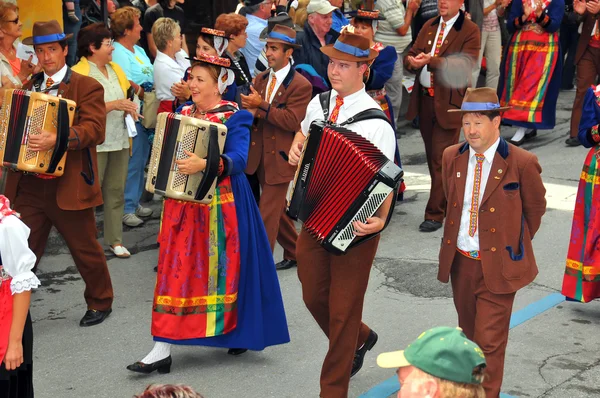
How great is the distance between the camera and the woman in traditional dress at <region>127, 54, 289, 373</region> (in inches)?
249

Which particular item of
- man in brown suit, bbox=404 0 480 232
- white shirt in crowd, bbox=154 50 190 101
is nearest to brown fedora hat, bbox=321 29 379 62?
man in brown suit, bbox=404 0 480 232

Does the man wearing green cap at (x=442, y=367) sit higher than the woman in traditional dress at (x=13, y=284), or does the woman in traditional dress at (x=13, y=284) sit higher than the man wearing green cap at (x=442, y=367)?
the man wearing green cap at (x=442, y=367)

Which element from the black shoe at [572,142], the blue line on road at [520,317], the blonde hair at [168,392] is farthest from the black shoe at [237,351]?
the black shoe at [572,142]

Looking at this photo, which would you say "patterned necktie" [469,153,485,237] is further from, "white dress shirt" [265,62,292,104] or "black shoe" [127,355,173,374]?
"white dress shirt" [265,62,292,104]

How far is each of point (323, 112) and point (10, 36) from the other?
3.67m

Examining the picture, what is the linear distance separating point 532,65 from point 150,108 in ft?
Answer: 16.6

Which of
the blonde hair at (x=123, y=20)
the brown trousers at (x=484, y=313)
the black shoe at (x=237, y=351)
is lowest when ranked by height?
the black shoe at (x=237, y=351)

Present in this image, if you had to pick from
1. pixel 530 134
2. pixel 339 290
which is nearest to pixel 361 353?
pixel 339 290

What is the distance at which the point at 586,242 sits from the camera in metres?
7.23

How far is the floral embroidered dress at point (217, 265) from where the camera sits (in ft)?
20.8

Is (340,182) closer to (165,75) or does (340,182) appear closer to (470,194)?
(470,194)

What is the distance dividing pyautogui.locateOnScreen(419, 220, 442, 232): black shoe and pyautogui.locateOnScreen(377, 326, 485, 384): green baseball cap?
6112mm

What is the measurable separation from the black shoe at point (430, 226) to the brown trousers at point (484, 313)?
11.9ft

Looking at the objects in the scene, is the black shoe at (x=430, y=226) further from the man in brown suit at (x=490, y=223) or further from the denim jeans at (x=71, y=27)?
the denim jeans at (x=71, y=27)
